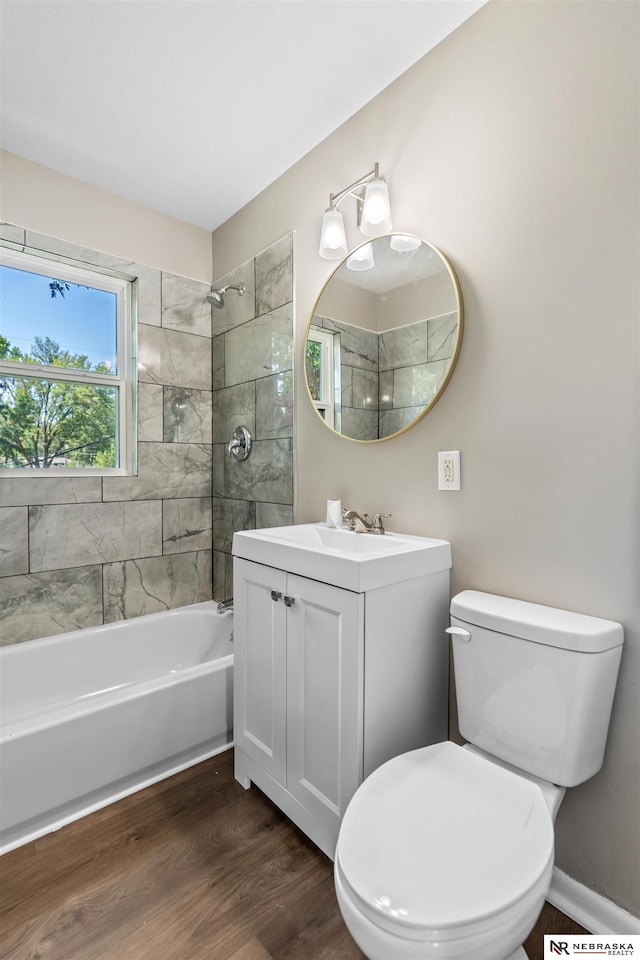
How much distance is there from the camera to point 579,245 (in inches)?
48.2

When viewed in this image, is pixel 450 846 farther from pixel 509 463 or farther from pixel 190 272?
pixel 190 272

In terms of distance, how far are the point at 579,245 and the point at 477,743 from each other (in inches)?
53.1

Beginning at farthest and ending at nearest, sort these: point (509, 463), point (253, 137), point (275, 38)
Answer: point (253, 137) → point (275, 38) → point (509, 463)

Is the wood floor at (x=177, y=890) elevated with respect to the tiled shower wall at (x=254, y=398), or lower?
lower

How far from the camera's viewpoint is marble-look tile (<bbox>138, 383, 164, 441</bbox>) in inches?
99.0

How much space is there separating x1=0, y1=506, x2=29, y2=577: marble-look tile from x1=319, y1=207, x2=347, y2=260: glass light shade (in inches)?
70.2

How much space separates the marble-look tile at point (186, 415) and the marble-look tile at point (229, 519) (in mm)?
398

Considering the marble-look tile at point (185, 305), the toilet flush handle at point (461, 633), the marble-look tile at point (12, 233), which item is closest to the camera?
the toilet flush handle at point (461, 633)

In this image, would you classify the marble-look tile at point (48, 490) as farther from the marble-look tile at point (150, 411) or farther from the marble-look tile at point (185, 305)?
the marble-look tile at point (185, 305)

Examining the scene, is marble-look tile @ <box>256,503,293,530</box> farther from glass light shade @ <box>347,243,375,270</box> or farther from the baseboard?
the baseboard

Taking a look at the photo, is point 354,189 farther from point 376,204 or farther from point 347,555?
point 347,555

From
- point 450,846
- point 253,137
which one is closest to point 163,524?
point 253,137

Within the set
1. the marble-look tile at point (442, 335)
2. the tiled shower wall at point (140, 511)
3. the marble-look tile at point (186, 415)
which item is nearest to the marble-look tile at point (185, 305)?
the tiled shower wall at point (140, 511)

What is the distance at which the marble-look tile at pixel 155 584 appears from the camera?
8.00 ft
